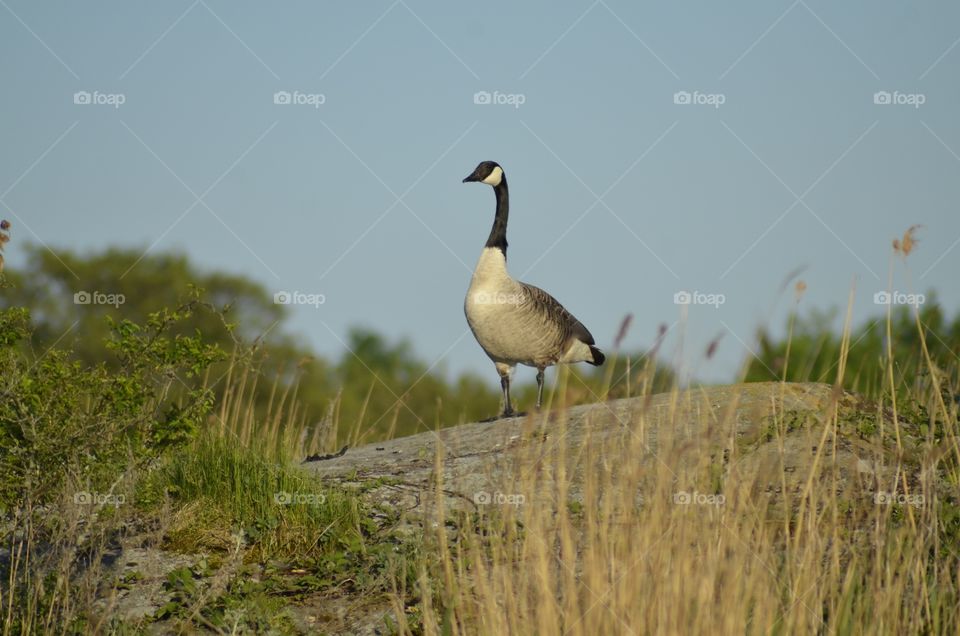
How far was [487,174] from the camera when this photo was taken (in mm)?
13727

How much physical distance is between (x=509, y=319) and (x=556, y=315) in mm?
995

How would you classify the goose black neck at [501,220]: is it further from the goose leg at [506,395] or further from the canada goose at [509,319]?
the goose leg at [506,395]

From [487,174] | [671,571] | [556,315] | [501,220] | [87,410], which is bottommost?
[671,571]

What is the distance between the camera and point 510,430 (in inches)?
371

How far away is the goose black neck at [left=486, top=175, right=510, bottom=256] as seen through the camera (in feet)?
43.0

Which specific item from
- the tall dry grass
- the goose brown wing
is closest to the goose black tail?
the goose brown wing

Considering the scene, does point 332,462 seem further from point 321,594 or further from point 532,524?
point 532,524

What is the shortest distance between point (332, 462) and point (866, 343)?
24.1 m

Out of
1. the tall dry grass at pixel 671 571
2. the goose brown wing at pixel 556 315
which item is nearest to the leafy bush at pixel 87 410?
the tall dry grass at pixel 671 571

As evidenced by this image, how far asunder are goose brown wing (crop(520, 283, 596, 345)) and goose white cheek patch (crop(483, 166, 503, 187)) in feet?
5.35

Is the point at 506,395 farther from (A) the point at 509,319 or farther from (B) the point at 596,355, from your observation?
(B) the point at 596,355

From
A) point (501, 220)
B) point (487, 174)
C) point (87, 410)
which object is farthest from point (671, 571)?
point (487, 174)

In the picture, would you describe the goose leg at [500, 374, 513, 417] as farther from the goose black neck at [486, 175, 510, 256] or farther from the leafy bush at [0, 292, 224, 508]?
the leafy bush at [0, 292, 224, 508]

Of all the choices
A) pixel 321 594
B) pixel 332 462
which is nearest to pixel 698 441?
pixel 321 594
